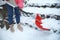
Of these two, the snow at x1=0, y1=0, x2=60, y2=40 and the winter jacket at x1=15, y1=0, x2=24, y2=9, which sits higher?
the winter jacket at x1=15, y1=0, x2=24, y2=9

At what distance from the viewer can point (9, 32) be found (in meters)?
1.23

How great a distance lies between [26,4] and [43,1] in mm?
131

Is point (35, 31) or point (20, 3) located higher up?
point (20, 3)

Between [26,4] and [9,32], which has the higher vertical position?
[26,4]

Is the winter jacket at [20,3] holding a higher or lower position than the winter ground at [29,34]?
higher

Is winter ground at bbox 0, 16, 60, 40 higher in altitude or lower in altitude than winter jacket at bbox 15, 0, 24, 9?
lower

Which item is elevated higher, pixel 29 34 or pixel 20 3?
pixel 20 3

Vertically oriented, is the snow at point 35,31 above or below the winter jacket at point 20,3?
below

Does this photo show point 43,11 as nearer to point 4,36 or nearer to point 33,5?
point 33,5

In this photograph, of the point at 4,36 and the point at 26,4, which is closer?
the point at 26,4

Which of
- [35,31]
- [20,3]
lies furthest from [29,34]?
[20,3]

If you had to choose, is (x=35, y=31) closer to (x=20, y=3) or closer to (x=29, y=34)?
(x=29, y=34)

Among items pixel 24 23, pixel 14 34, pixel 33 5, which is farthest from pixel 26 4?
pixel 14 34

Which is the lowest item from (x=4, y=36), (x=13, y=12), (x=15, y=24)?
(x=4, y=36)
